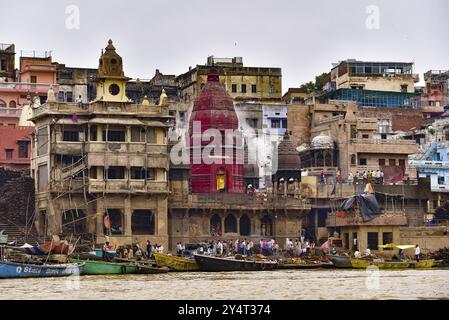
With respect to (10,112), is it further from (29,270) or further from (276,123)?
(29,270)

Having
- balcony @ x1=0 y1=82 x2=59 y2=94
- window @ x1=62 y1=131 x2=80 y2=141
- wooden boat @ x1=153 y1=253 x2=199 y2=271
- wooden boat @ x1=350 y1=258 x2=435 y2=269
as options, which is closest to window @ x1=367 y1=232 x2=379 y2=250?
wooden boat @ x1=350 y1=258 x2=435 y2=269

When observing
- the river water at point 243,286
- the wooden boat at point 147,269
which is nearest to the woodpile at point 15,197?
the wooden boat at point 147,269

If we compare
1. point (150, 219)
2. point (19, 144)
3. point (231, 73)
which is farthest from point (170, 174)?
point (231, 73)

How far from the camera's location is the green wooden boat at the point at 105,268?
60.6 m

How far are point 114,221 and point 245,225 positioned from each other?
31.9 ft

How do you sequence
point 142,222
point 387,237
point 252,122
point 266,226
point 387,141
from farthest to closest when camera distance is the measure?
point 252,122 → point 387,141 → point 266,226 → point 387,237 → point 142,222

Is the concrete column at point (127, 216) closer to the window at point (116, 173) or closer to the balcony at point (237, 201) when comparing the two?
the window at point (116, 173)

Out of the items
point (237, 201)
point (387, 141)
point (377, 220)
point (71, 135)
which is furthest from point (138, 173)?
point (387, 141)

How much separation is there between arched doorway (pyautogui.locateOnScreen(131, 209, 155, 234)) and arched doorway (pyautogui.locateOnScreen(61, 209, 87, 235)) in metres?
3.60

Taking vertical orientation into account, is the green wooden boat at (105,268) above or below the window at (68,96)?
below

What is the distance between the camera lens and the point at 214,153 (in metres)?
81.9

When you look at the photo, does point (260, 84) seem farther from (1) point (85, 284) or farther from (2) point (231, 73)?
(1) point (85, 284)

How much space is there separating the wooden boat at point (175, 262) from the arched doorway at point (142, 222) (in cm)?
1089

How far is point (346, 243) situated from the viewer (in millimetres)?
79625
